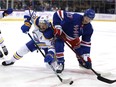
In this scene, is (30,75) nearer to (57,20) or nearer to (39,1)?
(57,20)

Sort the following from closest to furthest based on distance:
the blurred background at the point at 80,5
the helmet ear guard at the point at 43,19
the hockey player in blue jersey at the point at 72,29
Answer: the helmet ear guard at the point at 43,19 < the hockey player in blue jersey at the point at 72,29 < the blurred background at the point at 80,5

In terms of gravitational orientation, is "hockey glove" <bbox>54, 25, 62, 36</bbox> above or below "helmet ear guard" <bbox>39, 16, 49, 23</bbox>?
below

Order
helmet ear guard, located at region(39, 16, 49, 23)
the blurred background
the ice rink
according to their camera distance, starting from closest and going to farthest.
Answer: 1. the ice rink
2. helmet ear guard, located at region(39, 16, 49, 23)
3. the blurred background

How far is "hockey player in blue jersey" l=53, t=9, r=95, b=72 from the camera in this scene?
3.71 m

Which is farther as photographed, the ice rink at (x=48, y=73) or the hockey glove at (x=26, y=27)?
the hockey glove at (x=26, y=27)

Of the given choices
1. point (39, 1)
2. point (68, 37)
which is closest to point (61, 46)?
point (68, 37)

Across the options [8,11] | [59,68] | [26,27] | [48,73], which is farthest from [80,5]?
[59,68]

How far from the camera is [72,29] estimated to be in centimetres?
383

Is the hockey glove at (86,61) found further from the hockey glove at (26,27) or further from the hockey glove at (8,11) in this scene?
the hockey glove at (8,11)

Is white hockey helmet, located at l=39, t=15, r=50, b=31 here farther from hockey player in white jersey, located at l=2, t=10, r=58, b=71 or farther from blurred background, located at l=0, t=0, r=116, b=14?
blurred background, located at l=0, t=0, r=116, b=14

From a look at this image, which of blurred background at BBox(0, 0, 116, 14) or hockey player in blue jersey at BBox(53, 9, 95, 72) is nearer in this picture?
hockey player in blue jersey at BBox(53, 9, 95, 72)

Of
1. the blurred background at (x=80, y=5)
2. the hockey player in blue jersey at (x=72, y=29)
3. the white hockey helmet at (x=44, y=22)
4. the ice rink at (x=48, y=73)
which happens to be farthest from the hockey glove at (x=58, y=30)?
the blurred background at (x=80, y=5)

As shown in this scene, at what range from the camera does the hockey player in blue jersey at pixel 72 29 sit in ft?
12.2

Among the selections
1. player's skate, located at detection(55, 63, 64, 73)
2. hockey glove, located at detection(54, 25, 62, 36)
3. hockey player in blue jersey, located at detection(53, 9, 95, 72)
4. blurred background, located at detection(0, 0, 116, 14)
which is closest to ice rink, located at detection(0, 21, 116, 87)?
player's skate, located at detection(55, 63, 64, 73)
